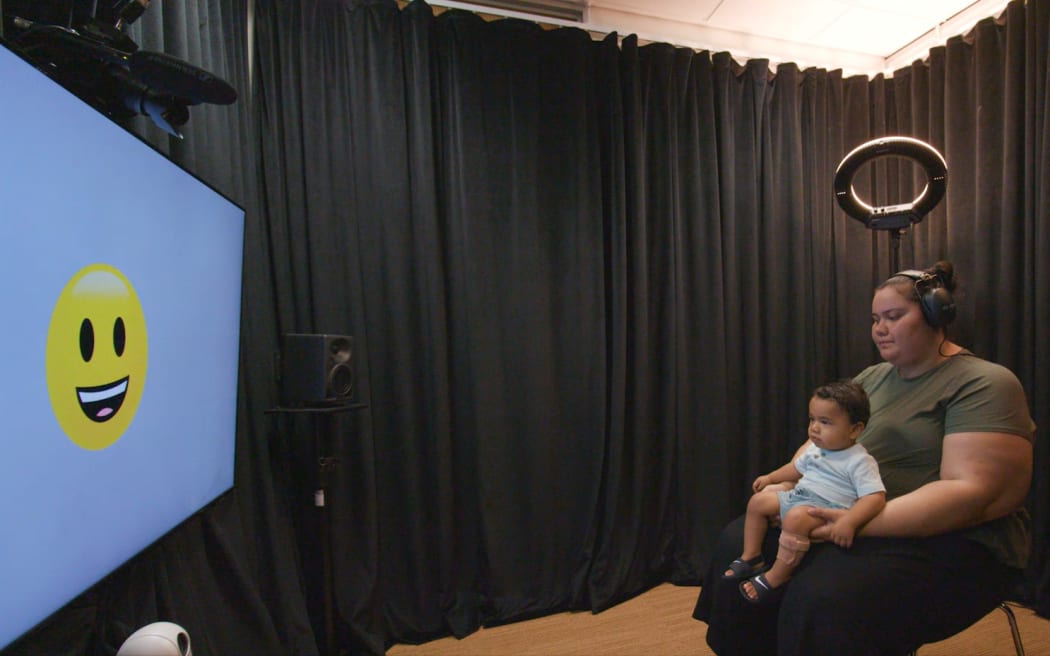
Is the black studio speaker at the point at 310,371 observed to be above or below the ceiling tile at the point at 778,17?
below

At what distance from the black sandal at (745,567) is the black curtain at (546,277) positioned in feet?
2.88

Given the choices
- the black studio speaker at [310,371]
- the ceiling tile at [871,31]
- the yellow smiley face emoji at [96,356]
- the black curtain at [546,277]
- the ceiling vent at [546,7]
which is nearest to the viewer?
the yellow smiley face emoji at [96,356]

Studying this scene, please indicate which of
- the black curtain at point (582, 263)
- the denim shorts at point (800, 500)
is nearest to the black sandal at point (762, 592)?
the denim shorts at point (800, 500)

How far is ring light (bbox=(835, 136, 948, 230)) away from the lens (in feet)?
6.50

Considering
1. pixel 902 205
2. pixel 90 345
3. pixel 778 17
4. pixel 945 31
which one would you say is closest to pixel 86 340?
pixel 90 345

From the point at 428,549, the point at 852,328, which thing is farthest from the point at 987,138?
the point at 428,549

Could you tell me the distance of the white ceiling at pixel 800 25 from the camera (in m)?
2.43

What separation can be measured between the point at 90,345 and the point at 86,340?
0.01m

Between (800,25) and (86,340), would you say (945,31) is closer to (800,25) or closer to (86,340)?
(800,25)

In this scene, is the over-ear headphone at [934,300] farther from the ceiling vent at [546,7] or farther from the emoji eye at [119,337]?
the emoji eye at [119,337]

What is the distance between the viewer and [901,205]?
6.83ft

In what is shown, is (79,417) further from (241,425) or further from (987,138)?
(987,138)

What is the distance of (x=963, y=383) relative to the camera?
138 cm

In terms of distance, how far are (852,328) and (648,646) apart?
6.61 feet
